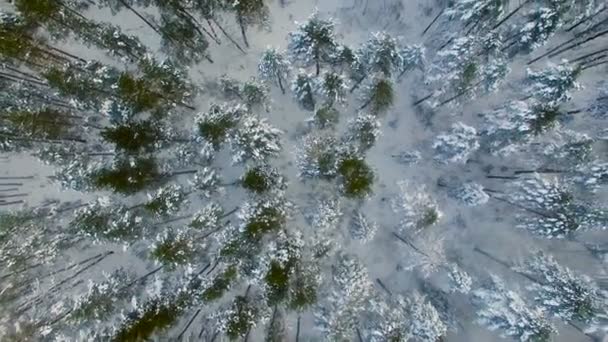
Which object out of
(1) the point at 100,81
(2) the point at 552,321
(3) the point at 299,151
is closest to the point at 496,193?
(2) the point at 552,321

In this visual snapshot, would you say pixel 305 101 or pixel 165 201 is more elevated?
pixel 305 101

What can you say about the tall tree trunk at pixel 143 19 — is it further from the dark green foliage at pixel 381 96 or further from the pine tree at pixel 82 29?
the dark green foliage at pixel 381 96

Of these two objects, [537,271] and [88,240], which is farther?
[88,240]

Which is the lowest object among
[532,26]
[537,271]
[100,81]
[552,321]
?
[552,321]

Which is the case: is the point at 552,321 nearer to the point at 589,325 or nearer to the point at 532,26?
the point at 589,325

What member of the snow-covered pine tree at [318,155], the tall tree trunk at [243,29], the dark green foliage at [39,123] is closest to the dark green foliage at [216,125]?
the snow-covered pine tree at [318,155]
